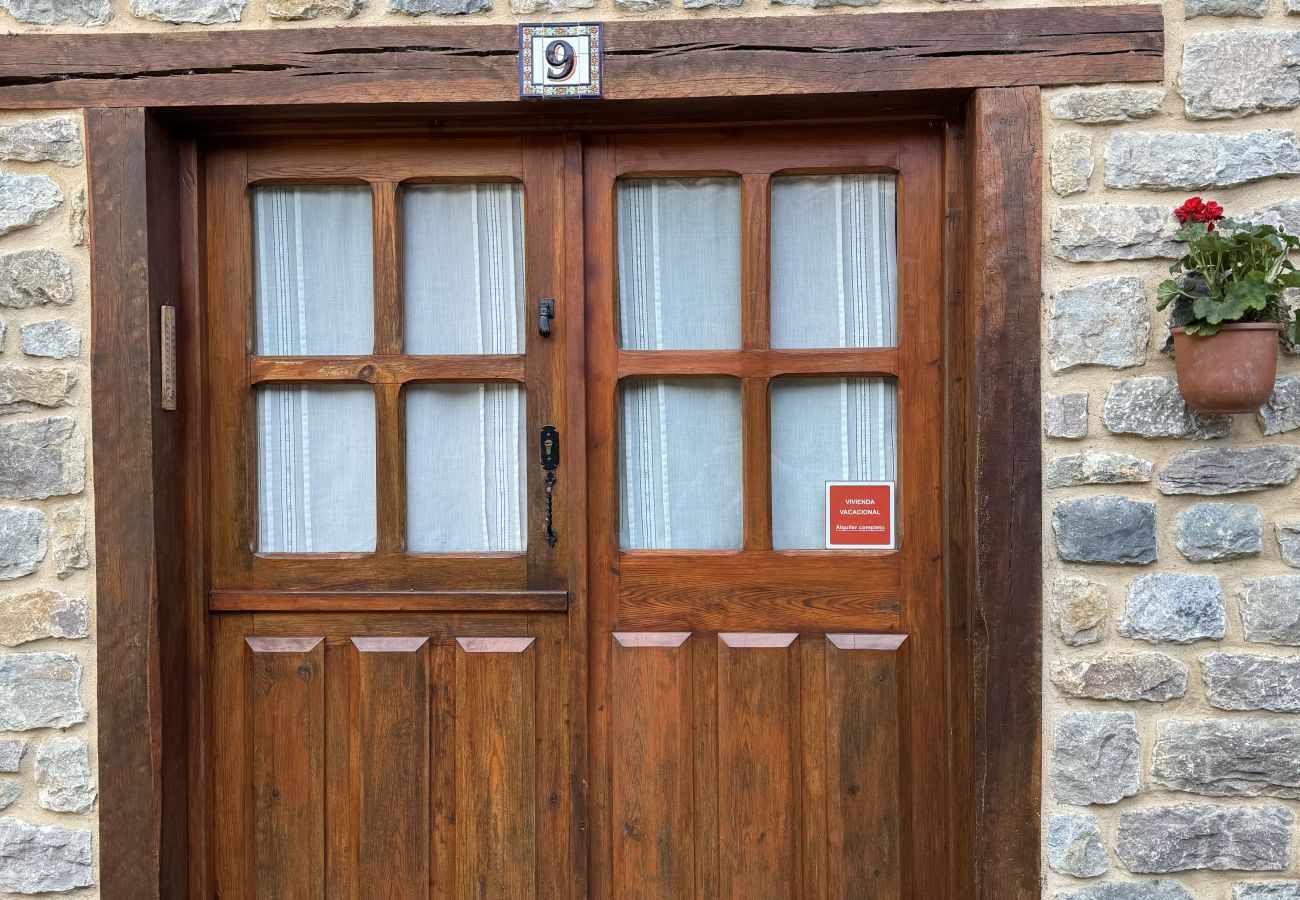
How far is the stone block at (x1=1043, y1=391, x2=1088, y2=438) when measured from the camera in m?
2.04

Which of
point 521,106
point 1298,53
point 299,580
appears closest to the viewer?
point 1298,53

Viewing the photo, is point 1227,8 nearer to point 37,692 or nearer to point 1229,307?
point 1229,307

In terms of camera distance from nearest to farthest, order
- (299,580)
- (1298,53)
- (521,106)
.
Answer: (1298,53)
(521,106)
(299,580)

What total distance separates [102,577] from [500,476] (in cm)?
92

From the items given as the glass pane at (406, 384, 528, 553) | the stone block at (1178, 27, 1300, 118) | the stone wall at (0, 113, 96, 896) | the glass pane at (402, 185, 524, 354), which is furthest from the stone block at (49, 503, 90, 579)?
the stone block at (1178, 27, 1300, 118)

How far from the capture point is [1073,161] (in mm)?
2037

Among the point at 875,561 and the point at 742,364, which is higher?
the point at 742,364

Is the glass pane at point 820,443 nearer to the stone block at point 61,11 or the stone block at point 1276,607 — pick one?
the stone block at point 1276,607

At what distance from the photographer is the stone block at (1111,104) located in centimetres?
202

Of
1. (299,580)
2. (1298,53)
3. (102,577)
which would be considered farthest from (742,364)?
(102,577)

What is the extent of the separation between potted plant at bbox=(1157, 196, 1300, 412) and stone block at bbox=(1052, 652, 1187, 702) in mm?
558

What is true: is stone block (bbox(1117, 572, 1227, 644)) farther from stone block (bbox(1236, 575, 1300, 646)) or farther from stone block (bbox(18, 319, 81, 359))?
stone block (bbox(18, 319, 81, 359))

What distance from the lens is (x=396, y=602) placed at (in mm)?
2270

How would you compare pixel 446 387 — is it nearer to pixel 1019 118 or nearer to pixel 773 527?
pixel 773 527
